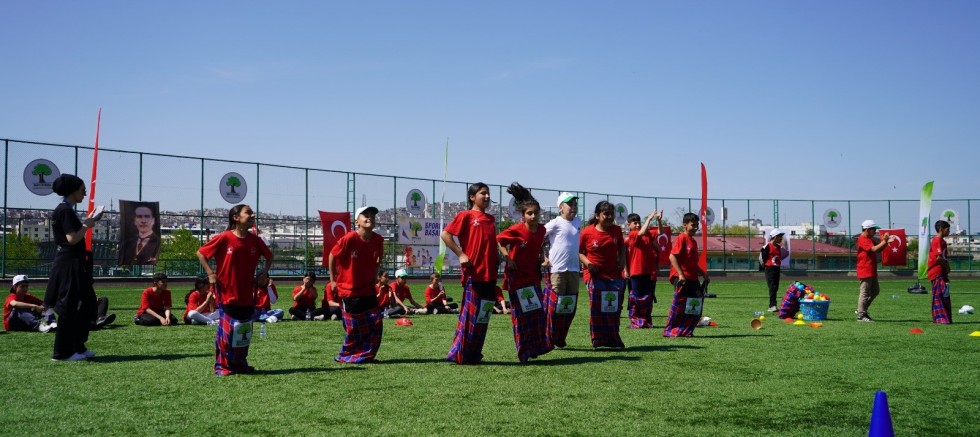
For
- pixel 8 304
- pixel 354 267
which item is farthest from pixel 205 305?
pixel 354 267

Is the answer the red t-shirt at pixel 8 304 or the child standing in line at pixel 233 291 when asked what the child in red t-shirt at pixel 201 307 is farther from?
the child standing in line at pixel 233 291

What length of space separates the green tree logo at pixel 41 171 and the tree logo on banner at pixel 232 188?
620cm

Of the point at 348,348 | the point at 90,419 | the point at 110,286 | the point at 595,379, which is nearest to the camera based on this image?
the point at 90,419

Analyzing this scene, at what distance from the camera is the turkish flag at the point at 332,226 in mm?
32719

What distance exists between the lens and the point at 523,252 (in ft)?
28.7

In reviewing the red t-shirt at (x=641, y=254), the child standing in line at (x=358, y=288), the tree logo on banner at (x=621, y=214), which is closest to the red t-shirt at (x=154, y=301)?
the child standing in line at (x=358, y=288)

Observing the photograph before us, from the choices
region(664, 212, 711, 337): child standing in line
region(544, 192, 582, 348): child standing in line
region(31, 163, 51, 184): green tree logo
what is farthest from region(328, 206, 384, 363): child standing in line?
region(31, 163, 51, 184): green tree logo

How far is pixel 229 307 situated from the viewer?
7.81 m

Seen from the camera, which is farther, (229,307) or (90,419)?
(229,307)

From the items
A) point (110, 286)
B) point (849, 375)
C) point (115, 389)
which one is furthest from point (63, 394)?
point (110, 286)

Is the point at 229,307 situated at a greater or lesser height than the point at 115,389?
greater

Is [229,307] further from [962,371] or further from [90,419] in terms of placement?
[962,371]

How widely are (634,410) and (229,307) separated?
4047mm

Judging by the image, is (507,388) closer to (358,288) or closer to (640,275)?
(358,288)
